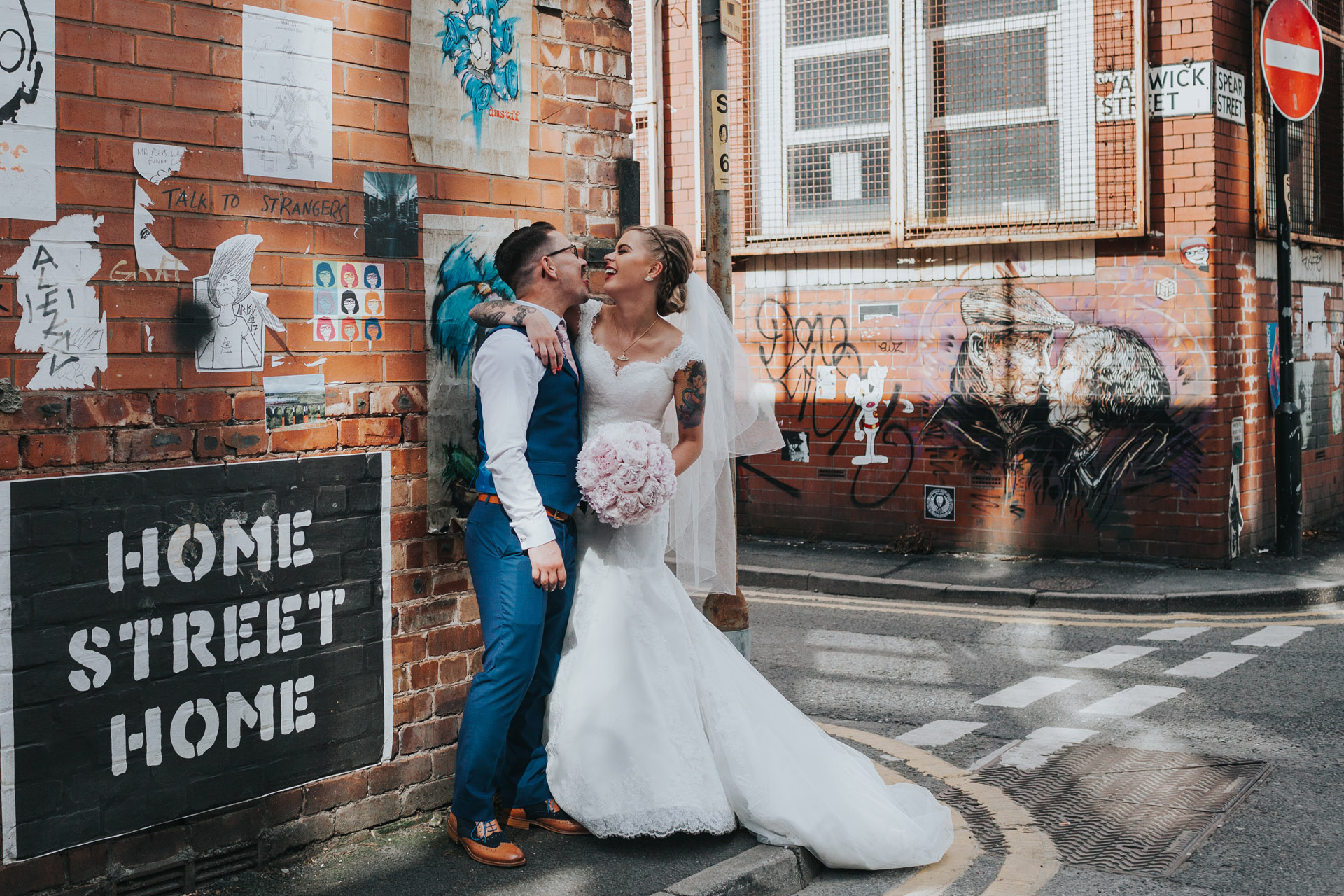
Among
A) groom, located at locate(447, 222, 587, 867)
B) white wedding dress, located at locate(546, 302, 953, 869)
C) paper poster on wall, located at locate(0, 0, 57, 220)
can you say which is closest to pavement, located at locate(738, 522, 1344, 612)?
white wedding dress, located at locate(546, 302, 953, 869)

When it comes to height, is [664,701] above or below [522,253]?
below

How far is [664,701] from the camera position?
14.7ft

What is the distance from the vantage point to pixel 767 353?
12.5 metres

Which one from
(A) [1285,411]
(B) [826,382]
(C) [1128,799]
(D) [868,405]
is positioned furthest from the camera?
(B) [826,382]

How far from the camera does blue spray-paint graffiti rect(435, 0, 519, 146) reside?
471 cm

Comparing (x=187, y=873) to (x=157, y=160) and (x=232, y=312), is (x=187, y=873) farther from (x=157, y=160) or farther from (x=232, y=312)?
(x=157, y=160)

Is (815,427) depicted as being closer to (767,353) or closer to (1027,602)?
(767,353)

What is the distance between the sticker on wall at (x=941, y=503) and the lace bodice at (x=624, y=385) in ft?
23.9

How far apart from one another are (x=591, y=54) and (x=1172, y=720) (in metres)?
4.31

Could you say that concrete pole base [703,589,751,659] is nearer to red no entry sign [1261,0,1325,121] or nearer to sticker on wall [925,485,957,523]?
sticker on wall [925,485,957,523]

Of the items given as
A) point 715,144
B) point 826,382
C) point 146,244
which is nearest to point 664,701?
point 146,244

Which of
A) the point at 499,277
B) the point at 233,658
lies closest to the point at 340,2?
the point at 499,277

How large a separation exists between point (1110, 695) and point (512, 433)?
4.27m

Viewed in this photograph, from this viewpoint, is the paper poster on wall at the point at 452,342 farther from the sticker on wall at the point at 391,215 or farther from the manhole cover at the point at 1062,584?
the manhole cover at the point at 1062,584
